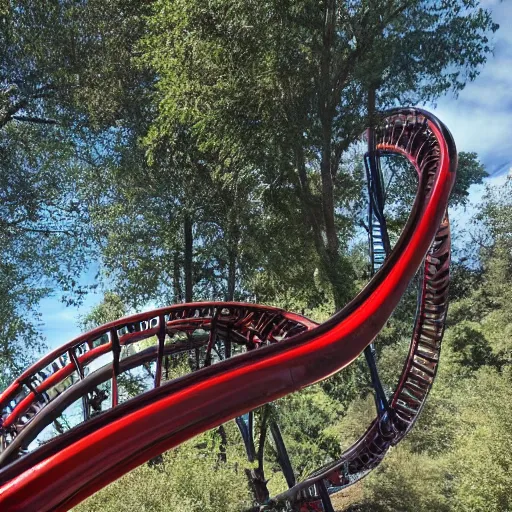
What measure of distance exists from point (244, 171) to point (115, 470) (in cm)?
1041

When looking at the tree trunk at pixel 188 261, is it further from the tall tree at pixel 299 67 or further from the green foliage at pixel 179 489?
the green foliage at pixel 179 489

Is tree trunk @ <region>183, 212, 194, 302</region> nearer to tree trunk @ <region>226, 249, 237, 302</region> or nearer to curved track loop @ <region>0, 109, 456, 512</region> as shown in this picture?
tree trunk @ <region>226, 249, 237, 302</region>

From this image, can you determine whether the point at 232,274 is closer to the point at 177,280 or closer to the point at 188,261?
the point at 188,261

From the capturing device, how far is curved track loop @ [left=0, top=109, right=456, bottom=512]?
2.26 meters

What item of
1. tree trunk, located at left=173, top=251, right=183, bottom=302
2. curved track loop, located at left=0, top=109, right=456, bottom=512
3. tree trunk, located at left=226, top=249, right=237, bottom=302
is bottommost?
curved track loop, located at left=0, top=109, right=456, bottom=512

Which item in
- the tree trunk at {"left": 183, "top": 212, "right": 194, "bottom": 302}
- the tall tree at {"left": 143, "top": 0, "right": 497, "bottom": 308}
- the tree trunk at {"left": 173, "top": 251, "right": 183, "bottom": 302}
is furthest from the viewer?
the tree trunk at {"left": 173, "top": 251, "right": 183, "bottom": 302}

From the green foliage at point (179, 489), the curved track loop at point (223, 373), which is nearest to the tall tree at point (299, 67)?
the curved track loop at point (223, 373)

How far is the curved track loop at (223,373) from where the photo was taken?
2262mm

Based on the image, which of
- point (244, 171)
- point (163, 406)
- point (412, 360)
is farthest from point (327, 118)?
point (163, 406)

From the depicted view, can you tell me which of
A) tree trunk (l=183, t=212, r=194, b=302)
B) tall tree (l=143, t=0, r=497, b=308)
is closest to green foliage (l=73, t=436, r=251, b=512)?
tall tree (l=143, t=0, r=497, b=308)

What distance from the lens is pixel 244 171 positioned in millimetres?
12328

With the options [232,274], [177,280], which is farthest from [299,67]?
[177,280]

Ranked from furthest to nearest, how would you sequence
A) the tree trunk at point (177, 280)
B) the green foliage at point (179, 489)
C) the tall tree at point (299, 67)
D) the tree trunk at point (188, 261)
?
the tree trunk at point (177, 280) < the tree trunk at point (188, 261) < the tall tree at point (299, 67) < the green foliage at point (179, 489)

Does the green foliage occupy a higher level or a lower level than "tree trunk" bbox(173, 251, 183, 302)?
lower
